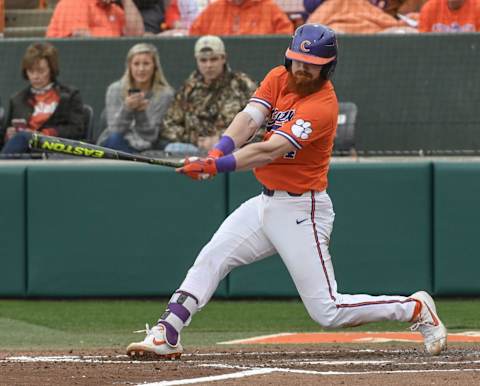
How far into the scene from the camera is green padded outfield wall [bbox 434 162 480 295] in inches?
371

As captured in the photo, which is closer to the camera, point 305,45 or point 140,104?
point 305,45

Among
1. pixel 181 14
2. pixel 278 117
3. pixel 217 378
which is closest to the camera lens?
pixel 217 378

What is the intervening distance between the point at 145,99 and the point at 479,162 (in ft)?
9.00

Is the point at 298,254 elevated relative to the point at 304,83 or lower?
lower

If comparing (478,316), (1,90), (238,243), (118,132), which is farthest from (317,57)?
(1,90)

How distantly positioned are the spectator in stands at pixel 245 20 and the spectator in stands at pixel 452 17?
1219mm

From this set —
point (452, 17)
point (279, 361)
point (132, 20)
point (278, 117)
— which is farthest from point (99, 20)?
point (279, 361)

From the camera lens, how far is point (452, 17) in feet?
32.9

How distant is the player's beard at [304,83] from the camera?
5.89 metres

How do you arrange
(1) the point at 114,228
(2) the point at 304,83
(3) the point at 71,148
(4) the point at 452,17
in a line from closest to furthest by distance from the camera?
1. (2) the point at 304,83
2. (3) the point at 71,148
3. (1) the point at 114,228
4. (4) the point at 452,17

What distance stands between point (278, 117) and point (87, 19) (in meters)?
4.93

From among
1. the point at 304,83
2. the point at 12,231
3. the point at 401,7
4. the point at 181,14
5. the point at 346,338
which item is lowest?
the point at 346,338

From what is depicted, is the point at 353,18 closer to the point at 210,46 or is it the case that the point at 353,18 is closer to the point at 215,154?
the point at 210,46

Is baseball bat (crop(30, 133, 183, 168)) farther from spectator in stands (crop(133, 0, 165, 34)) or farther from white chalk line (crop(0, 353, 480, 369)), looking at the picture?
spectator in stands (crop(133, 0, 165, 34))
